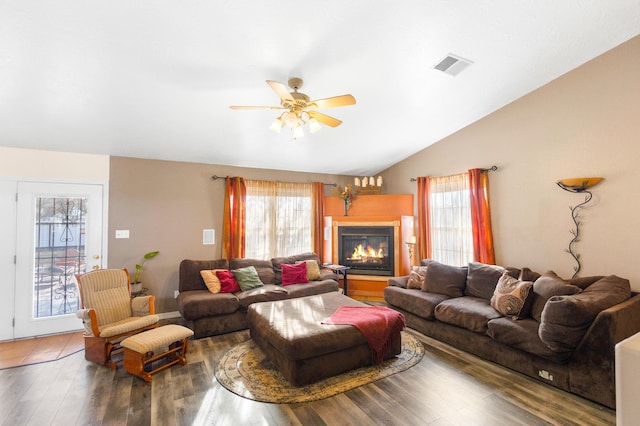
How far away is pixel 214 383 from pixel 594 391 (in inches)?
127

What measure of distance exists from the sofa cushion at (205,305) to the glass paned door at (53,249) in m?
1.53

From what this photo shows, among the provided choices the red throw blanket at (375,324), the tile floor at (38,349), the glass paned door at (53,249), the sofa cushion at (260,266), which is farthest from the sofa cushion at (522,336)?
the glass paned door at (53,249)

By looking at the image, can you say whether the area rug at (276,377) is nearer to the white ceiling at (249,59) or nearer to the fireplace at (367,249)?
the fireplace at (367,249)

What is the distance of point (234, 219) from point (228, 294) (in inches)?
55.1

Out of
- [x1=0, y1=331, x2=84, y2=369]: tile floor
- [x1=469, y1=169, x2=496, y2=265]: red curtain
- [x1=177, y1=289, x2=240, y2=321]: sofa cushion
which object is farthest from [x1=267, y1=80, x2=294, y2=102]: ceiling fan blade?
[x1=0, y1=331, x2=84, y2=369]: tile floor

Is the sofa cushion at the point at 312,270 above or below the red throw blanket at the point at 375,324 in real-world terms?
above

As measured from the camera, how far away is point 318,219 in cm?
602

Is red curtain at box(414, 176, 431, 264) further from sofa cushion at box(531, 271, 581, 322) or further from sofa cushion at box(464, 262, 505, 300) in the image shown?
sofa cushion at box(531, 271, 581, 322)

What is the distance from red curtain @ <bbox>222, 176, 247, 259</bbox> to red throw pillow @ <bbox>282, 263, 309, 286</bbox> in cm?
84

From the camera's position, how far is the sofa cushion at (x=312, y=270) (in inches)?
205

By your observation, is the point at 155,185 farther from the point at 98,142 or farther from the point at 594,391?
the point at 594,391

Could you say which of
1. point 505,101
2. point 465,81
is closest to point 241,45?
point 465,81

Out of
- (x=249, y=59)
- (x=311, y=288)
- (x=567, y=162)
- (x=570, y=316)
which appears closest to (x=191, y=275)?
(x=311, y=288)

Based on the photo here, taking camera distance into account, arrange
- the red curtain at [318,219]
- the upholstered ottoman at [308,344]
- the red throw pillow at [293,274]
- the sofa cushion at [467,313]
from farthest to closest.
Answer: the red curtain at [318,219]
the red throw pillow at [293,274]
the sofa cushion at [467,313]
the upholstered ottoman at [308,344]
